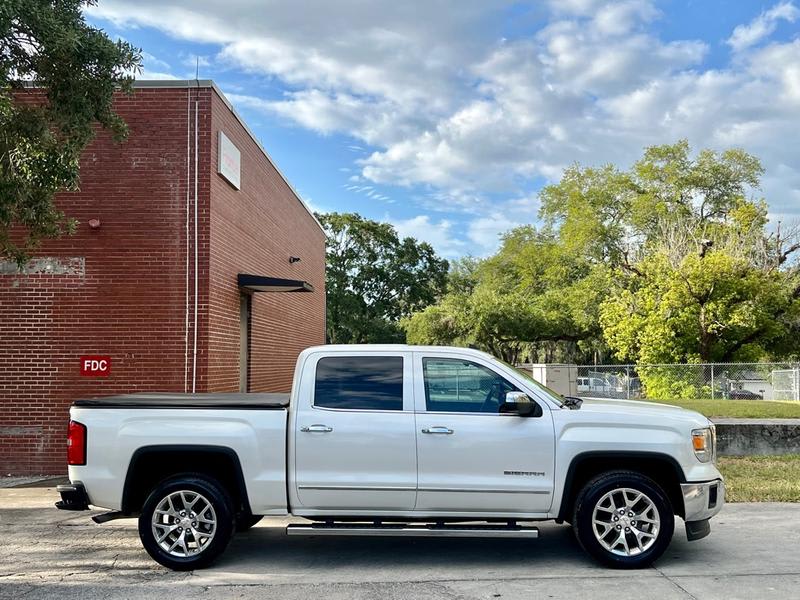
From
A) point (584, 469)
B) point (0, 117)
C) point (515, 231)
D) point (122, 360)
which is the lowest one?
point (584, 469)

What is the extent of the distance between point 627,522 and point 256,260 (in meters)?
9.63

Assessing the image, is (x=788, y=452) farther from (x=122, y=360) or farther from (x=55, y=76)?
(x=55, y=76)

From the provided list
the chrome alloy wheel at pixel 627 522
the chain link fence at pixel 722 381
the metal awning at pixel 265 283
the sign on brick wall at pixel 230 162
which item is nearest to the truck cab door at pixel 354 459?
the chrome alloy wheel at pixel 627 522

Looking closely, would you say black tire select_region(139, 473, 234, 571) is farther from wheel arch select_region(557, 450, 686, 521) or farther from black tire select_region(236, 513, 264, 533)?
wheel arch select_region(557, 450, 686, 521)

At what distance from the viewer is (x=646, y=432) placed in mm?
5906

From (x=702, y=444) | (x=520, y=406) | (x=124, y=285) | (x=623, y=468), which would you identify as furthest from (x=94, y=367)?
(x=702, y=444)

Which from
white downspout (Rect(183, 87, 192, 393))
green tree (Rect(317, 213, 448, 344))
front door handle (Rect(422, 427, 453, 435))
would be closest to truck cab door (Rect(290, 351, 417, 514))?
front door handle (Rect(422, 427, 453, 435))

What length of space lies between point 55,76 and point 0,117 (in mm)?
942

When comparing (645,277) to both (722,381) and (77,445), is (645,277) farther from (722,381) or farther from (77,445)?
(77,445)

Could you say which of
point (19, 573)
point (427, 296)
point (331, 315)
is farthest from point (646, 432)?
point (427, 296)

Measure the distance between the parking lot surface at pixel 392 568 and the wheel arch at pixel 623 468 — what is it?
57 centimetres

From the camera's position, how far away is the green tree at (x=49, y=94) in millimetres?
7301

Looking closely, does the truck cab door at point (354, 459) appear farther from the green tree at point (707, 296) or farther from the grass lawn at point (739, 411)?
the green tree at point (707, 296)

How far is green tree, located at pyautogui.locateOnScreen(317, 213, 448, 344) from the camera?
5272 centimetres
